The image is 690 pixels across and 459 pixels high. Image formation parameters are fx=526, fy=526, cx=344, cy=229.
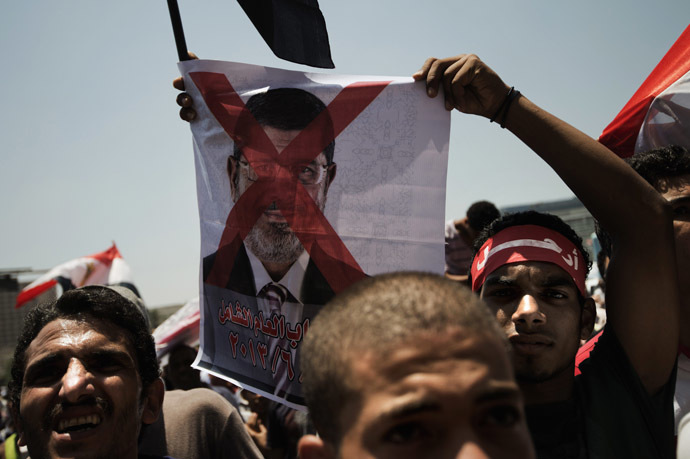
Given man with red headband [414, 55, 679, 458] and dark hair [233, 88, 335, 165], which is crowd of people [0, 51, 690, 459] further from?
dark hair [233, 88, 335, 165]

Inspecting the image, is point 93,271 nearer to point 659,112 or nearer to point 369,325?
point 659,112

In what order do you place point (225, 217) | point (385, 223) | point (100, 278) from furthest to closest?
point (100, 278) → point (225, 217) → point (385, 223)

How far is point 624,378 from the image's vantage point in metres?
1.64

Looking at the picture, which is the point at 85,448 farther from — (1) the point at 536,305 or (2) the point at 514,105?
(2) the point at 514,105

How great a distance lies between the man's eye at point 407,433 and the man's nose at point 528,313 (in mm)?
865

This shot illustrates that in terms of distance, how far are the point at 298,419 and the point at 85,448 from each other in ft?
6.78

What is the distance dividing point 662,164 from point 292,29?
1.79 metres

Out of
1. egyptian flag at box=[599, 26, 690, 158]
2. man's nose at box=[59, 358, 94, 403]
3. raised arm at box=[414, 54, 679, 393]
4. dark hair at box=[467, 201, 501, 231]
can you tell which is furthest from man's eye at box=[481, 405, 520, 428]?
dark hair at box=[467, 201, 501, 231]

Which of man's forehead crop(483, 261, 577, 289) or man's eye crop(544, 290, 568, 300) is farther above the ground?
man's forehead crop(483, 261, 577, 289)

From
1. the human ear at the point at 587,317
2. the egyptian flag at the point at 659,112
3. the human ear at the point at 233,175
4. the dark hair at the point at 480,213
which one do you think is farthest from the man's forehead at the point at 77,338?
the dark hair at the point at 480,213

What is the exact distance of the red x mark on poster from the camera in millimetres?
2254

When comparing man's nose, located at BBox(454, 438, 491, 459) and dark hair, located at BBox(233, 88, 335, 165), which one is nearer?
man's nose, located at BBox(454, 438, 491, 459)

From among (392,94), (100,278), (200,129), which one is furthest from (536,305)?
(100,278)

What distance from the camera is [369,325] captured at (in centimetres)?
110
